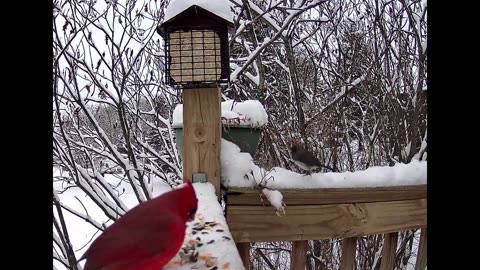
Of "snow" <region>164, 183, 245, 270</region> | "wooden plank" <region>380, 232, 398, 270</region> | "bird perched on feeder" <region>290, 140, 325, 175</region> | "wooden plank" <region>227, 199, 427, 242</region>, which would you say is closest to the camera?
"snow" <region>164, 183, 245, 270</region>

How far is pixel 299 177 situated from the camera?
1.10 m

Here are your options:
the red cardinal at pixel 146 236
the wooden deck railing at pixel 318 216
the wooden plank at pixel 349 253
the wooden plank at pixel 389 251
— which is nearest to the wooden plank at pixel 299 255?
the wooden deck railing at pixel 318 216

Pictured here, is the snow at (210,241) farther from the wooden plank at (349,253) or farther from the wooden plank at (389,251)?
the wooden plank at (389,251)

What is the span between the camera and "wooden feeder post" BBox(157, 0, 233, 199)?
43.3 inches

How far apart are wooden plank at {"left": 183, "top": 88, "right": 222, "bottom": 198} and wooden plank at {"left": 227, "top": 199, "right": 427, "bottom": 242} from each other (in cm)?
12

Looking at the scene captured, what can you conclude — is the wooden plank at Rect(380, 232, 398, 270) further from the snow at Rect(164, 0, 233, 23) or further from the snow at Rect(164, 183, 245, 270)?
the snow at Rect(164, 0, 233, 23)

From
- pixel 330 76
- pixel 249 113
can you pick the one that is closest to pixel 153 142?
pixel 330 76

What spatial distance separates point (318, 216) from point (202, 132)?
1.04 ft

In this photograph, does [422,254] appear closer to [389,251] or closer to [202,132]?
[389,251]

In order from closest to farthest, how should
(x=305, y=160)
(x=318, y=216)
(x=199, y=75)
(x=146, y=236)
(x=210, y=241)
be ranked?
1. (x=146, y=236)
2. (x=210, y=241)
3. (x=318, y=216)
4. (x=199, y=75)
5. (x=305, y=160)

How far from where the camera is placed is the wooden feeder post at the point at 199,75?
43.3 inches

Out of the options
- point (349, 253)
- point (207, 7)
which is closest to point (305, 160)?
point (349, 253)

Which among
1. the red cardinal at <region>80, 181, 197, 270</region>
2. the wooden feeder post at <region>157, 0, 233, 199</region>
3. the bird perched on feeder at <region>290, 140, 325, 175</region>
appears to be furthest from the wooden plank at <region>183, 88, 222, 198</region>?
Result: the bird perched on feeder at <region>290, 140, 325, 175</region>
